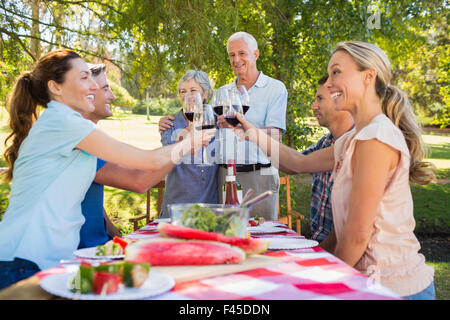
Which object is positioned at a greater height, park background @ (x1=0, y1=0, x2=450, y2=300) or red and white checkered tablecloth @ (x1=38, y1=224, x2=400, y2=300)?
park background @ (x1=0, y1=0, x2=450, y2=300)

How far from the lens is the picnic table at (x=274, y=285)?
1.22 m

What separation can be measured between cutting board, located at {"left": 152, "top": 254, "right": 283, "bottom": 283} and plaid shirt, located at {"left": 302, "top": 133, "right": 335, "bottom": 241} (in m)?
1.52

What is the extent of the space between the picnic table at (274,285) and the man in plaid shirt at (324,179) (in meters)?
1.45

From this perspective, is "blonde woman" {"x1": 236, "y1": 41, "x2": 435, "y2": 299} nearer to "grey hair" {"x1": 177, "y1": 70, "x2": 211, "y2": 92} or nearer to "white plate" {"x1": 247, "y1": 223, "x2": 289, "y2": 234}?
Answer: "white plate" {"x1": 247, "y1": 223, "x2": 289, "y2": 234}

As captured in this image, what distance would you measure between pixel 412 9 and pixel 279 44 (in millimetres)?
2432

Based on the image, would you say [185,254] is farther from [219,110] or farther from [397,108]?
[219,110]

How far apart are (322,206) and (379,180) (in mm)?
1239

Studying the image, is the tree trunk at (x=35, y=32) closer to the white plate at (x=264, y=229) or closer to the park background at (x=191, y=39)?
the park background at (x=191, y=39)

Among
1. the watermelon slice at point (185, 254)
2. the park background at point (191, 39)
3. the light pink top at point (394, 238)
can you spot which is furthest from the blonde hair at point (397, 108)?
the park background at point (191, 39)

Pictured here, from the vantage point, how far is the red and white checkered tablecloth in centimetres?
122

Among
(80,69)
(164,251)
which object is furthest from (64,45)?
(164,251)

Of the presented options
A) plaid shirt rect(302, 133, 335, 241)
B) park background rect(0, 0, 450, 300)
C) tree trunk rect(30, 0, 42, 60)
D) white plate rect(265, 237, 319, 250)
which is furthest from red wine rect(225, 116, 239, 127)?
tree trunk rect(30, 0, 42, 60)
